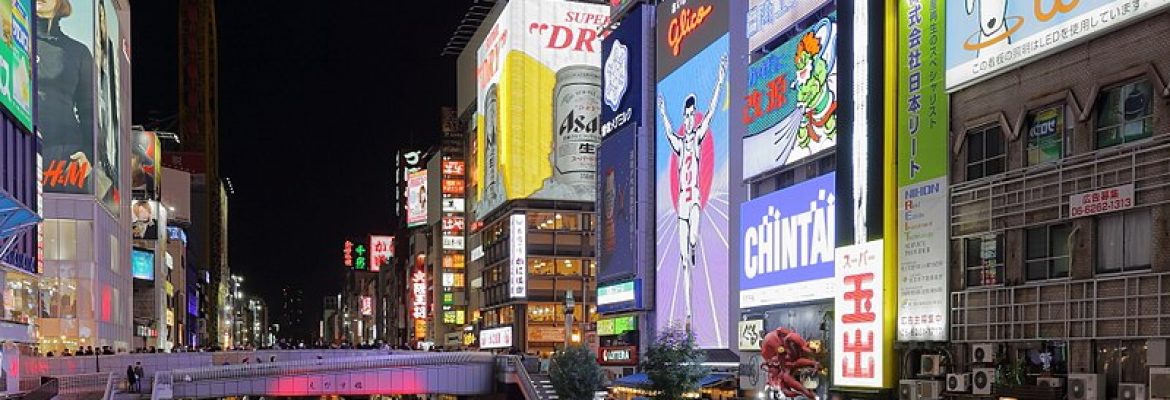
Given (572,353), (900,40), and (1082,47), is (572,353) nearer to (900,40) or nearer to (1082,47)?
(900,40)

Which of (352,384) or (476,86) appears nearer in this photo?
(352,384)

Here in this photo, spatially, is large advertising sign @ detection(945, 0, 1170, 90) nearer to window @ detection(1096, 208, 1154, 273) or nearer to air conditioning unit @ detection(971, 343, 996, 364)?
window @ detection(1096, 208, 1154, 273)

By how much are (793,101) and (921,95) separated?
11255 millimetres

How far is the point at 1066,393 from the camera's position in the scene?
77.7 ft

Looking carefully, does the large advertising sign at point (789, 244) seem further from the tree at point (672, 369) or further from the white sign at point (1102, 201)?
the white sign at point (1102, 201)

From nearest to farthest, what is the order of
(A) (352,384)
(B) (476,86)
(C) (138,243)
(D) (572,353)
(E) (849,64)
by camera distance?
(E) (849,64) → (D) (572,353) → (A) (352,384) → (C) (138,243) → (B) (476,86)

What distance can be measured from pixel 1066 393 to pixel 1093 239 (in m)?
3.12

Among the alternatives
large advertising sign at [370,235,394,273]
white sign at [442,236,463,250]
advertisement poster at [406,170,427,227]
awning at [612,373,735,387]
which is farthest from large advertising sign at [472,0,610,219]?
large advertising sign at [370,235,394,273]

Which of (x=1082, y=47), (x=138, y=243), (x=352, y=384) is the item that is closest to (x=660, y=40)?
(x=352, y=384)

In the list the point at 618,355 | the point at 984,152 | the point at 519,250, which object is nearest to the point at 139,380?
the point at 618,355

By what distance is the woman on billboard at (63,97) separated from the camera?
59719 millimetres

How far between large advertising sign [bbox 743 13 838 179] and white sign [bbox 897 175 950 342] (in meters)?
7.17

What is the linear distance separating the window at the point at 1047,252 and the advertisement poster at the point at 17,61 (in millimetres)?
26381

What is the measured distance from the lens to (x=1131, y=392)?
21.7 metres
